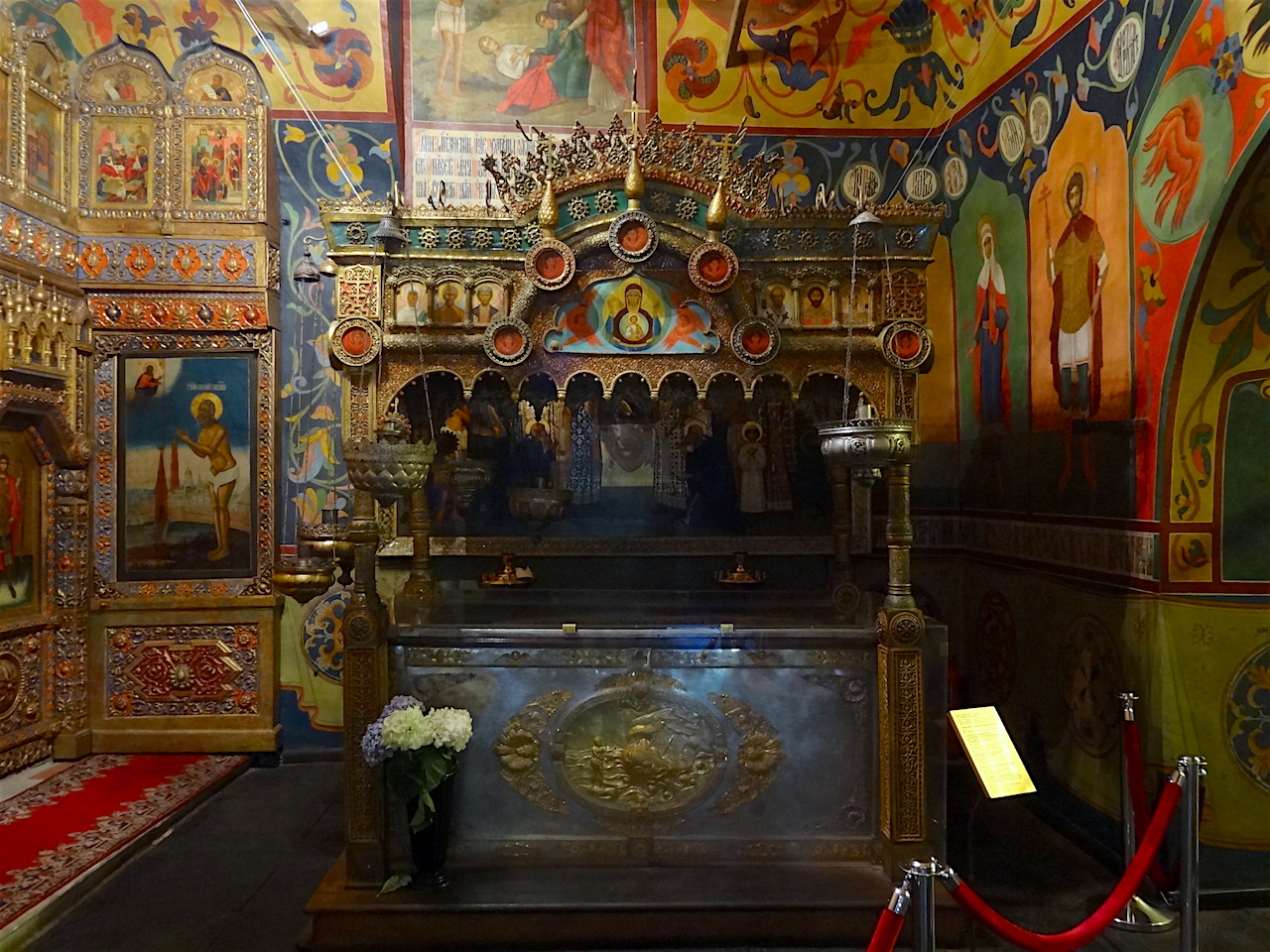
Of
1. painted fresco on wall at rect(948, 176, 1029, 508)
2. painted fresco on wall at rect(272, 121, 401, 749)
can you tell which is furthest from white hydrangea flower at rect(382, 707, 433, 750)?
painted fresco on wall at rect(948, 176, 1029, 508)

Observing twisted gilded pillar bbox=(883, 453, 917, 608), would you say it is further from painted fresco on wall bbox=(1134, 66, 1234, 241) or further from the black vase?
the black vase

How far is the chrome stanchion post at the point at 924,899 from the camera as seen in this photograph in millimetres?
2357

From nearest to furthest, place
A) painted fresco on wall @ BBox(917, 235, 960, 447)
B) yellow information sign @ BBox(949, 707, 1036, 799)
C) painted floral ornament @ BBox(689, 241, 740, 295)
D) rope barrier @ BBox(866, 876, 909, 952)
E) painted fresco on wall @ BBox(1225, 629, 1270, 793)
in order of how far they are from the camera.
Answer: rope barrier @ BBox(866, 876, 909, 952) → yellow information sign @ BBox(949, 707, 1036, 799) → painted fresco on wall @ BBox(1225, 629, 1270, 793) → painted floral ornament @ BBox(689, 241, 740, 295) → painted fresco on wall @ BBox(917, 235, 960, 447)

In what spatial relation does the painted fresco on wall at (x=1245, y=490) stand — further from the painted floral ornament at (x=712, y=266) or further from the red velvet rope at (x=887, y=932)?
the red velvet rope at (x=887, y=932)

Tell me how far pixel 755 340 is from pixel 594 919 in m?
3.00

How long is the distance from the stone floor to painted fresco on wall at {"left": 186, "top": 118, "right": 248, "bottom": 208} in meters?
4.23

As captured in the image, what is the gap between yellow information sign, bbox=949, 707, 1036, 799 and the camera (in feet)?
10.4

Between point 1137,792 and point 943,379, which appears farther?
point 943,379

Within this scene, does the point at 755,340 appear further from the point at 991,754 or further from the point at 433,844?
the point at 433,844

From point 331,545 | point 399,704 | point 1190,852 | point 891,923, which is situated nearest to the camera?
point 891,923

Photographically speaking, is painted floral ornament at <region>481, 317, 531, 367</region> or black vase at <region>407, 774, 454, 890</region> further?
painted floral ornament at <region>481, 317, 531, 367</region>

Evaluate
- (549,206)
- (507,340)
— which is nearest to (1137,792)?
(507,340)

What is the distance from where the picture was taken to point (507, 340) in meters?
4.65

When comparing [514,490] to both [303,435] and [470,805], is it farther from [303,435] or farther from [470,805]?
[470,805]
